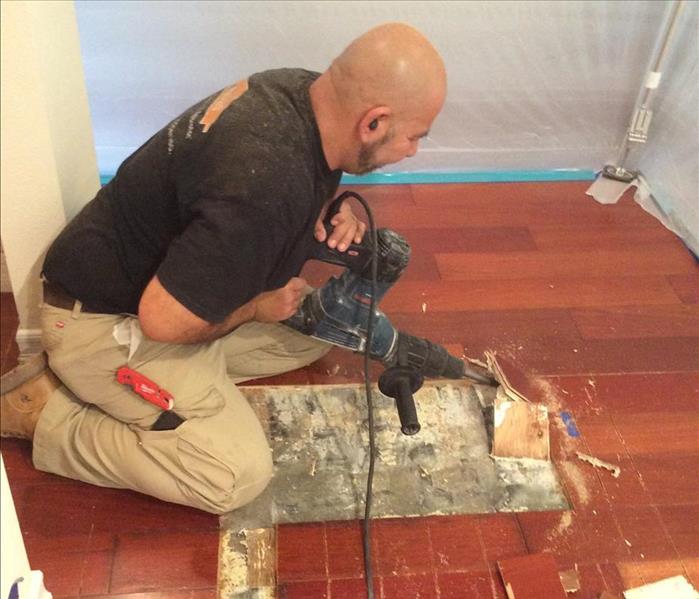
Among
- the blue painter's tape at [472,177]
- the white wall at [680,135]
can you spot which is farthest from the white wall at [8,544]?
the white wall at [680,135]

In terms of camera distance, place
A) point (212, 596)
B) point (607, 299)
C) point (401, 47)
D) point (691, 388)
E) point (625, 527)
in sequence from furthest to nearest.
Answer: point (607, 299) < point (691, 388) < point (625, 527) < point (212, 596) < point (401, 47)

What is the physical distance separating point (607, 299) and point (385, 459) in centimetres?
81

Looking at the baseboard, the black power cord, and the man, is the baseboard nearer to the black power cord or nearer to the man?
the man

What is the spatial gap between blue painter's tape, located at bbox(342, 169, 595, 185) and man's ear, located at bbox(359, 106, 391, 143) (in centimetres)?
114

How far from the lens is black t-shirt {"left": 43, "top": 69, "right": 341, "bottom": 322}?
1.00 m

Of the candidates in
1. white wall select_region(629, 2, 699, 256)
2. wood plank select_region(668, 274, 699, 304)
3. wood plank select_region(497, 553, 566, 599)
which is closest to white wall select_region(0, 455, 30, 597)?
wood plank select_region(497, 553, 566, 599)

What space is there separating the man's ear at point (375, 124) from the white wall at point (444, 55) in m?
0.99

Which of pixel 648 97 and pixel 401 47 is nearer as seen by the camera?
pixel 401 47

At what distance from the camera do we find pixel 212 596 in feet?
3.84

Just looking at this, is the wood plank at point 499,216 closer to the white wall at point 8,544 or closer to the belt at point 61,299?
the belt at point 61,299

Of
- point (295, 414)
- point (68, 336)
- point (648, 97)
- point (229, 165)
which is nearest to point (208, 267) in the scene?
point (229, 165)

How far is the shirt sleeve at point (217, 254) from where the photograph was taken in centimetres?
99

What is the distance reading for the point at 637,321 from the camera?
179 centimetres

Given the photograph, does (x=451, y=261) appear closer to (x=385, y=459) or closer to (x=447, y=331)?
(x=447, y=331)
